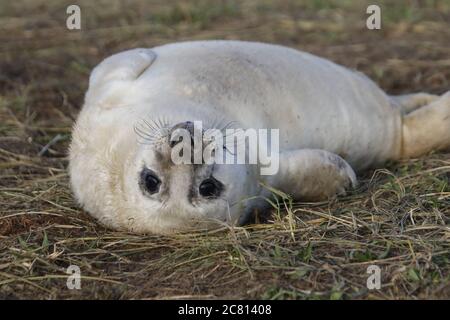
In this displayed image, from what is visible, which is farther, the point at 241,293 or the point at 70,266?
the point at 70,266

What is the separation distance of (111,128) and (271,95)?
33.7 inches

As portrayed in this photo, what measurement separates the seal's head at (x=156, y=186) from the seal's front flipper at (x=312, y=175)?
307mm

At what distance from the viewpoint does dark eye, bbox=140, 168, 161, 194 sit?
159 inches

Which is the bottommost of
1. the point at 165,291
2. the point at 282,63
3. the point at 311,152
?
the point at 165,291

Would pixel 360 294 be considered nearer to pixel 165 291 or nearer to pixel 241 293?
pixel 241 293

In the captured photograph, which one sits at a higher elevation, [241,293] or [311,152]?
[311,152]

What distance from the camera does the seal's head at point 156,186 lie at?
400cm

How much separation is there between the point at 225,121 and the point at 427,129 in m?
1.42

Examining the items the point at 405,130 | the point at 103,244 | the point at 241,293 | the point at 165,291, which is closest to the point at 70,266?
the point at 103,244

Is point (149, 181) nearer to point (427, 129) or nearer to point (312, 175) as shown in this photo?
point (312, 175)

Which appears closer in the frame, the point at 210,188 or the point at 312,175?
the point at 210,188

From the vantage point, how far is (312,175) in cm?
469

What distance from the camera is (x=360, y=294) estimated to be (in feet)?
12.1

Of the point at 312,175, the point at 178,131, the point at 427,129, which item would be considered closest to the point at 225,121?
the point at 312,175
